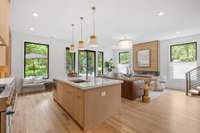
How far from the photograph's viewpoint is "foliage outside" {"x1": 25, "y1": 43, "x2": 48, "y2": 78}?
5.69m

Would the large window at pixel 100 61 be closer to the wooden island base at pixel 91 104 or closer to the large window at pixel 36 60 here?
the large window at pixel 36 60

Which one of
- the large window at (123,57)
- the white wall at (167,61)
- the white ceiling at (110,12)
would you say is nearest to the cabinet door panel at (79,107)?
the white ceiling at (110,12)

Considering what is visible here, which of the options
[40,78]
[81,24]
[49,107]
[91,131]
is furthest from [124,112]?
[40,78]

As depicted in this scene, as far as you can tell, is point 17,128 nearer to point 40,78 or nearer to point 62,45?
point 40,78

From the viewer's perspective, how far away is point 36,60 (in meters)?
5.93

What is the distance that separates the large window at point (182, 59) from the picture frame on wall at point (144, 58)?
1211 millimetres

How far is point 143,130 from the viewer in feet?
7.79

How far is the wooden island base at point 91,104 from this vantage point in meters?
2.43

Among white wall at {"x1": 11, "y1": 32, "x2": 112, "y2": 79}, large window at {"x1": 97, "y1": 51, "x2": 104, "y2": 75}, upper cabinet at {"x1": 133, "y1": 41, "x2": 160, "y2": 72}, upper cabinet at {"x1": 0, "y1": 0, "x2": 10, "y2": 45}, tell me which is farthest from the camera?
large window at {"x1": 97, "y1": 51, "x2": 104, "y2": 75}

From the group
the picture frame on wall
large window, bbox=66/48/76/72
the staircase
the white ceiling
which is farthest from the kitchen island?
the picture frame on wall

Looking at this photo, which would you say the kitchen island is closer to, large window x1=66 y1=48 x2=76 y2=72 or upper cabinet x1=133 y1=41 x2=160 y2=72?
large window x1=66 y1=48 x2=76 y2=72

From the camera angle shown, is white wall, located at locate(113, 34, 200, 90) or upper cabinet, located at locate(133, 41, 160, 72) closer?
white wall, located at locate(113, 34, 200, 90)

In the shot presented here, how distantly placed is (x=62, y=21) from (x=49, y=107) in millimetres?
2737

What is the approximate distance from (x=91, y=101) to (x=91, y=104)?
0.21 feet
